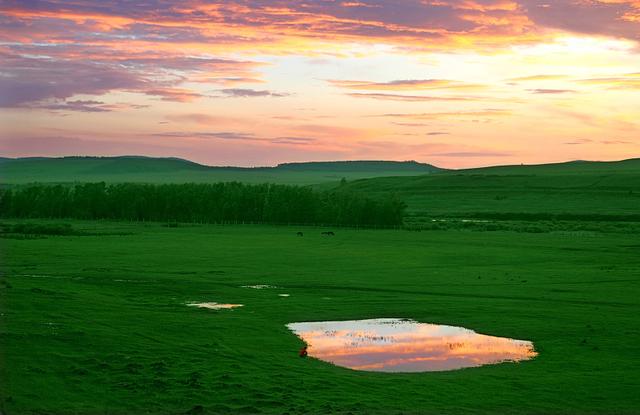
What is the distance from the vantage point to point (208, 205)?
429ft

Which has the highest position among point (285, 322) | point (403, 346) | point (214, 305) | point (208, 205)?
point (208, 205)

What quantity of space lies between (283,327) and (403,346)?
5219 millimetres

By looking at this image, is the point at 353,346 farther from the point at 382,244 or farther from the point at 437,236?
the point at 437,236

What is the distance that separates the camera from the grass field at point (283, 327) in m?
19.6

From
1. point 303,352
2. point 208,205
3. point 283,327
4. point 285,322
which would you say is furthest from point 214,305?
point 208,205

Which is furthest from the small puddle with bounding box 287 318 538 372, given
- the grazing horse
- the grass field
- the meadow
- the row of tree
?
the row of tree

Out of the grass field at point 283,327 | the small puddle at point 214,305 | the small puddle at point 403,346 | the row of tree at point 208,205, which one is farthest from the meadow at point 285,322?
the row of tree at point 208,205

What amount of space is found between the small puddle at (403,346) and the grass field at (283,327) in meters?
0.93

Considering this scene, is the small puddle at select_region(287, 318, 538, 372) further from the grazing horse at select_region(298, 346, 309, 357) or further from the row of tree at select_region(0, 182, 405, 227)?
the row of tree at select_region(0, 182, 405, 227)

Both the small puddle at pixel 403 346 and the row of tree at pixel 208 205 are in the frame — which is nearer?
the small puddle at pixel 403 346

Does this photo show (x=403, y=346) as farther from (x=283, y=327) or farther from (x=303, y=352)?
(x=283, y=327)

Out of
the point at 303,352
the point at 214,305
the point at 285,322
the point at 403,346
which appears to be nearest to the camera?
the point at 303,352

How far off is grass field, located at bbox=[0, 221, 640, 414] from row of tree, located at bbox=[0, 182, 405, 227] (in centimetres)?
5919

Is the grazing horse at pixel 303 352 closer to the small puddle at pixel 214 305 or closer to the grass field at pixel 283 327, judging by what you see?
the grass field at pixel 283 327
